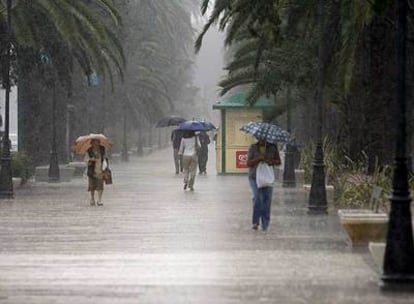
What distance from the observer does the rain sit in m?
11.0

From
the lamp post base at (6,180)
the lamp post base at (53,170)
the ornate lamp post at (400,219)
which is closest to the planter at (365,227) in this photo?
the ornate lamp post at (400,219)

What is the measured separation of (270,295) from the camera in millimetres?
10266

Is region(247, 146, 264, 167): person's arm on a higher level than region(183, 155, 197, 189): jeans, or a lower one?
higher

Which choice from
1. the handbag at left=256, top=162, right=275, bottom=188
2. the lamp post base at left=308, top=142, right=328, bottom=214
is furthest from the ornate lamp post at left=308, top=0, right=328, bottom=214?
the handbag at left=256, top=162, right=275, bottom=188

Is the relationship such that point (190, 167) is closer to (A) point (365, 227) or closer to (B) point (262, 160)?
(B) point (262, 160)

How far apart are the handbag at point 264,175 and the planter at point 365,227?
261 centimetres

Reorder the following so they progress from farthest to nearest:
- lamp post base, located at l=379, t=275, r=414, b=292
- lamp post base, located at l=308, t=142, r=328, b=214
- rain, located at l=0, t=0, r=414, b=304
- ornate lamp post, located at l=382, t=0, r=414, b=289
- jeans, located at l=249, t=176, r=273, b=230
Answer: lamp post base, located at l=308, t=142, r=328, b=214
jeans, located at l=249, t=176, r=273, b=230
rain, located at l=0, t=0, r=414, b=304
ornate lamp post, located at l=382, t=0, r=414, b=289
lamp post base, located at l=379, t=275, r=414, b=292

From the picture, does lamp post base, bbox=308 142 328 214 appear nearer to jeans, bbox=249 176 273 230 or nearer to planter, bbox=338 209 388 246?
jeans, bbox=249 176 273 230

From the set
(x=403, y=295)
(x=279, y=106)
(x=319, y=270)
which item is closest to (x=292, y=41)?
(x=279, y=106)

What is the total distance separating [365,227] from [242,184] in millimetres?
18936

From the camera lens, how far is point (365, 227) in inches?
551

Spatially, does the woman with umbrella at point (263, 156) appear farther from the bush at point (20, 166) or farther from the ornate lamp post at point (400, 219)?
the bush at point (20, 166)

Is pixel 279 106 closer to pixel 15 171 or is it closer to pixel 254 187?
pixel 15 171

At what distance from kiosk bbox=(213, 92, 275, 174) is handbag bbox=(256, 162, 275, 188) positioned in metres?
20.2
